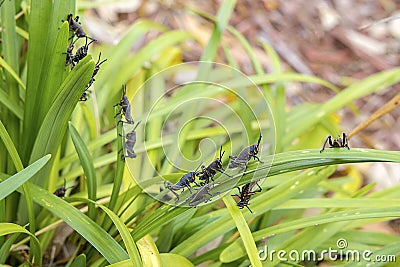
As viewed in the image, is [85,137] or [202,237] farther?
[85,137]

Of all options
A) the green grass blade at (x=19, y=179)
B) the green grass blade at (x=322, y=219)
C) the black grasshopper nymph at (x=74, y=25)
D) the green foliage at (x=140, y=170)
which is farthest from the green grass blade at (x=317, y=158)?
the black grasshopper nymph at (x=74, y=25)

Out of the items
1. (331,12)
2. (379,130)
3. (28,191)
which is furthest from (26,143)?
(331,12)

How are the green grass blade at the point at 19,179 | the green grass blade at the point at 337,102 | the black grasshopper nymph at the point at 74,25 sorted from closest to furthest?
the green grass blade at the point at 19,179
the black grasshopper nymph at the point at 74,25
the green grass blade at the point at 337,102

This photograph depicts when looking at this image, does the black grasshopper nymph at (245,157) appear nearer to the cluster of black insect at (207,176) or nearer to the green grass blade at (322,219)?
the cluster of black insect at (207,176)

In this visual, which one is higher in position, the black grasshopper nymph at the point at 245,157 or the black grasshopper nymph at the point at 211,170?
the black grasshopper nymph at the point at 245,157

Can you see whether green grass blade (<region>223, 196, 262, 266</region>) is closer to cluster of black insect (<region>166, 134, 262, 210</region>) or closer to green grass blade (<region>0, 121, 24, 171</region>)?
cluster of black insect (<region>166, 134, 262, 210</region>)

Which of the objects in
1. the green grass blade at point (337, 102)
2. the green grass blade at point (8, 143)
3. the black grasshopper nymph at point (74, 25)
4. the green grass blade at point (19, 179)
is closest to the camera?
the green grass blade at point (19, 179)

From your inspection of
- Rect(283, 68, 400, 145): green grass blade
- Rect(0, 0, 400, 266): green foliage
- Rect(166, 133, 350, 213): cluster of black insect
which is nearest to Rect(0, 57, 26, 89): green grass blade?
Rect(0, 0, 400, 266): green foliage

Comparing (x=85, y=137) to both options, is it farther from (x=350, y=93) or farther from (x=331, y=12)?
(x=331, y=12)

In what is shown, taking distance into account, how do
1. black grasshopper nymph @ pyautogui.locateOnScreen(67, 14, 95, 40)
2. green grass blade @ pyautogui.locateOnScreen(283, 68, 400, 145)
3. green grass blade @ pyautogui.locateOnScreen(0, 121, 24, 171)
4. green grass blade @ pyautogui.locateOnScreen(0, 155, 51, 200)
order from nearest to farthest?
green grass blade @ pyautogui.locateOnScreen(0, 155, 51, 200) < green grass blade @ pyautogui.locateOnScreen(0, 121, 24, 171) < black grasshopper nymph @ pyautogui.locateOnScreen(67, 14, 95, 40) < green grass blade @ pyautogui.locateOnScreen(283, 68, 400, 145)
